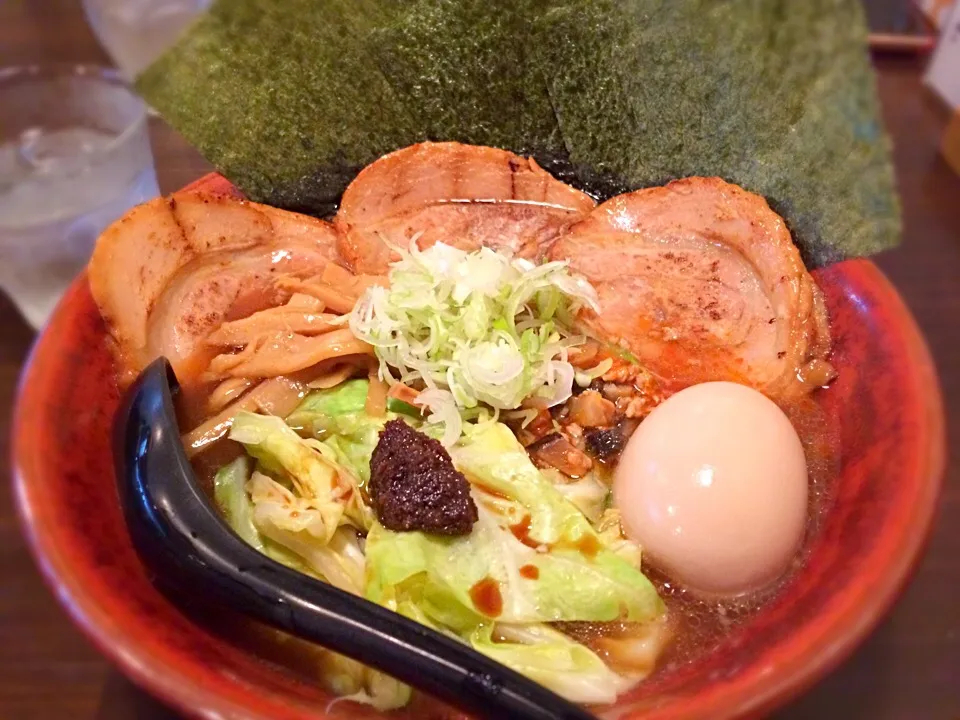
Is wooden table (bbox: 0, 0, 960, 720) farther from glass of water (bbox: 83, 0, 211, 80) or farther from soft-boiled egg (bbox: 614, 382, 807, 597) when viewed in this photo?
glass of water (bbox: 83, 0, 211, 80)

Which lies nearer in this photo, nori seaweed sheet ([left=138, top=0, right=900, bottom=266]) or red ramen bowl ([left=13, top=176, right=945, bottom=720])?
red ramen bowl ([left=13, top=176, right=945, bottom=720])

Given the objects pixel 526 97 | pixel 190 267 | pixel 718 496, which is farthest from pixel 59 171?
pixel 718 496

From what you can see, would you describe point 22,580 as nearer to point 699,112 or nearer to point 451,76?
point 451,76

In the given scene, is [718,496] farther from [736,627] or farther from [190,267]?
[190,267]

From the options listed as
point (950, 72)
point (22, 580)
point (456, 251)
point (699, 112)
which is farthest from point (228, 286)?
point (950, 72)

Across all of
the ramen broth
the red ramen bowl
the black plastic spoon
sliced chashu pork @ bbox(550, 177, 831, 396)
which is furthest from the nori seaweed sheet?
the black plastic spoon

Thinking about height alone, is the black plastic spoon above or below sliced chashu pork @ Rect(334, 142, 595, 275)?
below

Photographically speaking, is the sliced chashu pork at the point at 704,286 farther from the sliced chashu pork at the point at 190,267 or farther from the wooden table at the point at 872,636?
the sliced chashu pork at the point at 190,267
